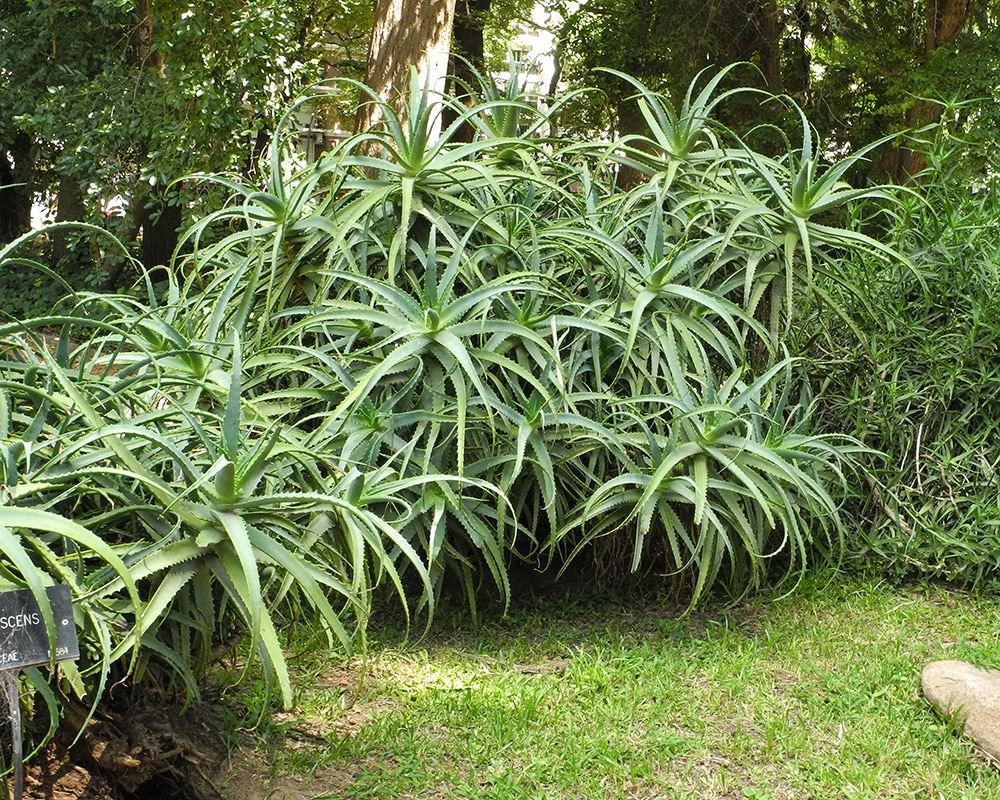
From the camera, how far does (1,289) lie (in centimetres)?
1120

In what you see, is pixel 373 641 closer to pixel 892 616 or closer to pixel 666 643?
pixel 666 643

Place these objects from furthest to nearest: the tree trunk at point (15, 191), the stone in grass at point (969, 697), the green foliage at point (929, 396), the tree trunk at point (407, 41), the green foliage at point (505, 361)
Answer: the tree trunk at point (15, 191) < the tree trunk at point (407, 41) < the green foliage at point (929, 396) < the green foliage at point (505, 361) < the stone in grass at point (969, 697)

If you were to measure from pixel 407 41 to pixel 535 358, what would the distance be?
3574mm

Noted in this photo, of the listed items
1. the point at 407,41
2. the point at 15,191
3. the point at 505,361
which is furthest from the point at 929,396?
the point at 15,191

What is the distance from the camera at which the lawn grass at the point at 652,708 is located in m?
2.86

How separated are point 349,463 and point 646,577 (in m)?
1.58

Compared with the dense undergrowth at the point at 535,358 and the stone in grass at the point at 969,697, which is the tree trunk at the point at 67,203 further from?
the stone in grass at the point at 969,697

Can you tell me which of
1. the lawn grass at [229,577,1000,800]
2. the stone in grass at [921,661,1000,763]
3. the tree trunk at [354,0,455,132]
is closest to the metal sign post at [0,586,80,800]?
the lawn grass at [229,577,1000,800]

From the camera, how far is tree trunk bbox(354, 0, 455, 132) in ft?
21.5

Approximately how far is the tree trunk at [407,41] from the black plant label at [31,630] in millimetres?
4868

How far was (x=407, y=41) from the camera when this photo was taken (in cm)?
661

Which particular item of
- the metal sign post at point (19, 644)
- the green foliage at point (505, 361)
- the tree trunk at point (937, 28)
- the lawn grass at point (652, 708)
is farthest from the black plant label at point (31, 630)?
the tree trunk at point (937, 28)

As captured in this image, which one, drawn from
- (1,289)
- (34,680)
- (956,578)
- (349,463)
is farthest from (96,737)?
(1,289)

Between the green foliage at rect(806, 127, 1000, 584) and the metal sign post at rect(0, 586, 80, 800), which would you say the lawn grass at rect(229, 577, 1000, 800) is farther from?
the metal sign post at rect(0, 586, 80, 800)
